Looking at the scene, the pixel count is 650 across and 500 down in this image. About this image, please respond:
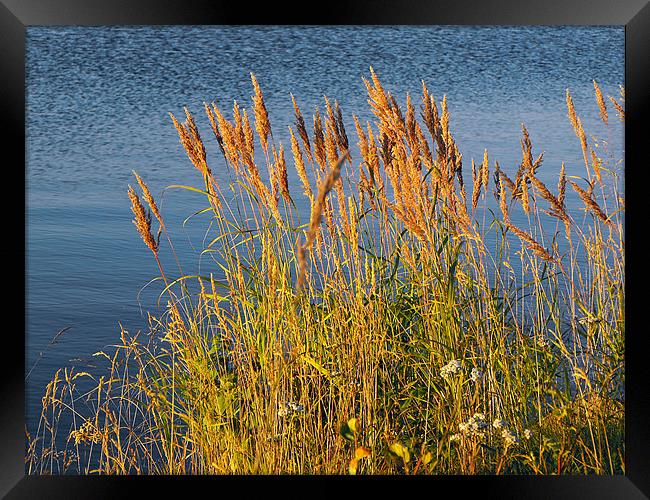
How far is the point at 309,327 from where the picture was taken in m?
2.78

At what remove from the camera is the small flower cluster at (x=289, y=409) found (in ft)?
8.61

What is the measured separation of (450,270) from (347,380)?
51 centimetres

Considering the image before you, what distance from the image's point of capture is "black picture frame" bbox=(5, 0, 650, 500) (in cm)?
253

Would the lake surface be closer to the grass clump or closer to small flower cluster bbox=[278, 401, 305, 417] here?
the grass clump

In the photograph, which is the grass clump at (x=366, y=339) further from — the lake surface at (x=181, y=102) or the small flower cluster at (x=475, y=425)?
the lake surface at (x=181, y=102)

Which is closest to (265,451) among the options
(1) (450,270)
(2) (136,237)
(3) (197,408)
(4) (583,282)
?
(3) (197,408)

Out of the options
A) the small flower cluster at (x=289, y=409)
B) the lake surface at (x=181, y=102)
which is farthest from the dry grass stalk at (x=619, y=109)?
the small flower cluster at (x=289, y=409)

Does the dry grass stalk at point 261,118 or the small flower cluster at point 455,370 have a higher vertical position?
the dry grass stalk at point 261,118

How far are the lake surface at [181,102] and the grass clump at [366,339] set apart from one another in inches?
16.7

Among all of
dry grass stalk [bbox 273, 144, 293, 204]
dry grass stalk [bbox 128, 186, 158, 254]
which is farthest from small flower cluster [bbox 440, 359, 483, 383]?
dry grass stalk [bbox 128, 186, 158, 254]

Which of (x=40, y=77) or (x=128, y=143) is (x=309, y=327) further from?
(x=40, y=77)

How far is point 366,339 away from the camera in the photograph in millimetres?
2768

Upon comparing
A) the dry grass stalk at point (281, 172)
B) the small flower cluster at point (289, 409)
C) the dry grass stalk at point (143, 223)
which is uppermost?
the dry grass stalk at point (281, 172)
